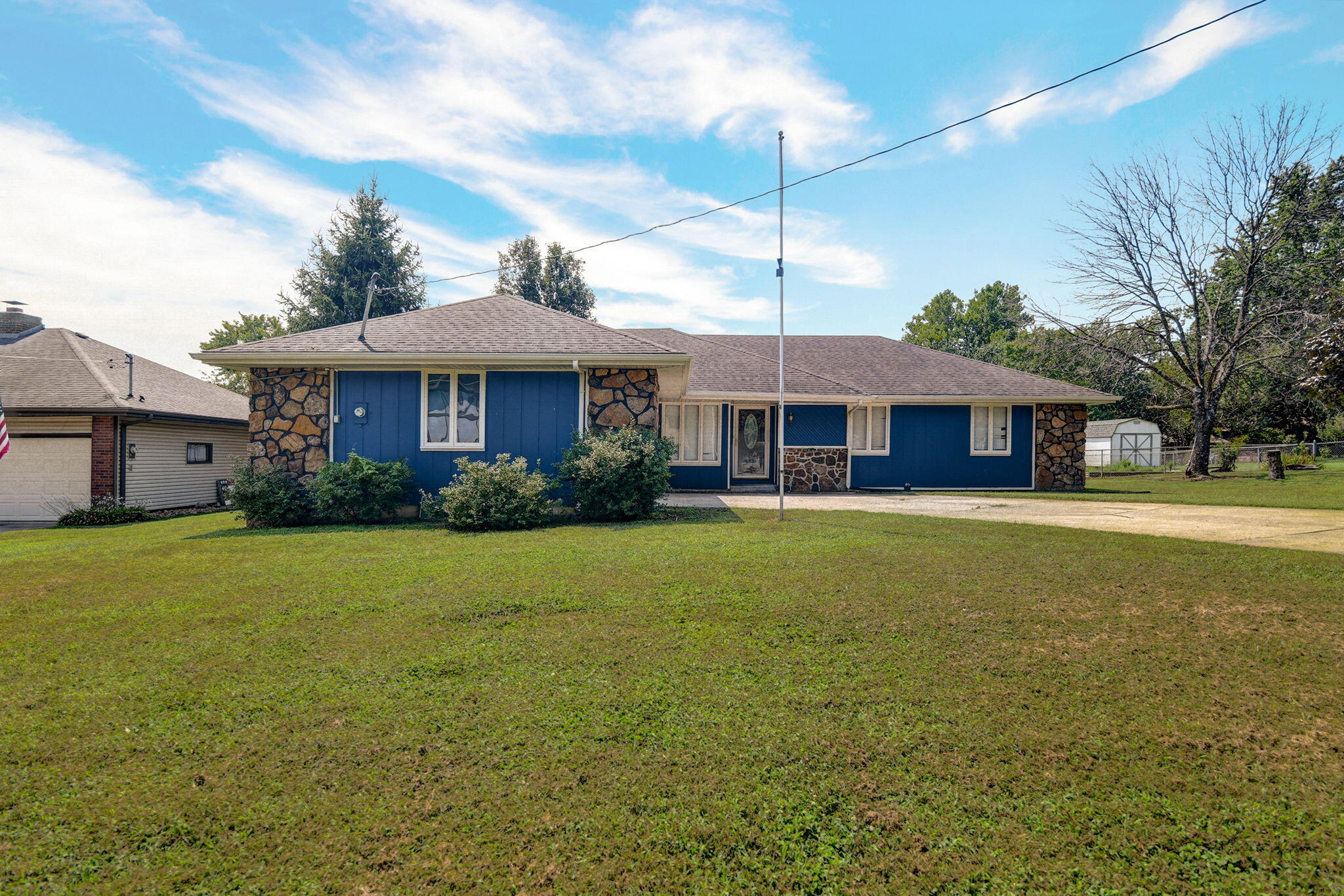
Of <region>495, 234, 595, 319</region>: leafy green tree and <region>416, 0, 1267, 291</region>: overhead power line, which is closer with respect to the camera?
<region>416, 0, 1267, 291</region>: overhead power line

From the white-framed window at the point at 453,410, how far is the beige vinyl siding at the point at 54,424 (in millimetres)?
8849

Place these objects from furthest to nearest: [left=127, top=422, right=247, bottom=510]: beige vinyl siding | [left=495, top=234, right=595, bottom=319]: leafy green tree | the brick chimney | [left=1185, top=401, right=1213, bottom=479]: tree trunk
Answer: [left=495, top=234, right=595, bottom=319]: leafy green tree
[left=1185, top=401, right=1213, bottom=479]: tree trunk
the brick chimney
[left=127, top=422, right=247, bottom=510]: beige vinyl siding

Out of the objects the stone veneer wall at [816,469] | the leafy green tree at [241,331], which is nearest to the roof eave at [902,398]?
the stone veneer wall at [816,469]

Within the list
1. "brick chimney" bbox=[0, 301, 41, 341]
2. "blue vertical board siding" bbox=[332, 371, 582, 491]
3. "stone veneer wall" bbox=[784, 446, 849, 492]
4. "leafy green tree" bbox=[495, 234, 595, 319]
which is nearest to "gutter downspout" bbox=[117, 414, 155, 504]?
"blue vertical board siding" bbox=[332, 371, 582, 491]

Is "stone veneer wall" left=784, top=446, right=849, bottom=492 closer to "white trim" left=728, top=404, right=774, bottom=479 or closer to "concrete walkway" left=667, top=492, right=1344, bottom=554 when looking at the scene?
"white trim" left=728, top=404, right=774, bottom=479

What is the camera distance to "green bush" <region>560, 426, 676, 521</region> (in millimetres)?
9242

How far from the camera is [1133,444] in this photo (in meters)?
31.1

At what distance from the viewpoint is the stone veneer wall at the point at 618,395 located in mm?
10391

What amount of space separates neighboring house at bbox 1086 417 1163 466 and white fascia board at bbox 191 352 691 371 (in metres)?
30.1

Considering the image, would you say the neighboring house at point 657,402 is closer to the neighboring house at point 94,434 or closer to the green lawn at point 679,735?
the green lawn at point 679,735

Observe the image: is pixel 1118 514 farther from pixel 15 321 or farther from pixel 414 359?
pixel 15 321

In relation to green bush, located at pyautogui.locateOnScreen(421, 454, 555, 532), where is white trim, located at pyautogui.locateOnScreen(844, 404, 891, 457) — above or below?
above

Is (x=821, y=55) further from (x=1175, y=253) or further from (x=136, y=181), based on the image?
(x=1175, y=253)

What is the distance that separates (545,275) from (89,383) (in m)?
21.5
